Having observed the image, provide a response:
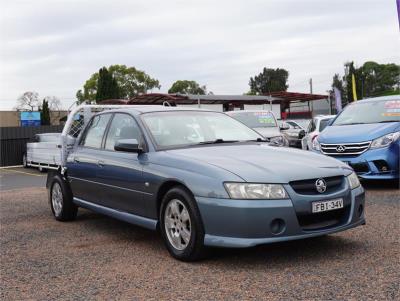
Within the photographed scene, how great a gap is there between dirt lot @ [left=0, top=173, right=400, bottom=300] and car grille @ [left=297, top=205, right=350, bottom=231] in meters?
0.31

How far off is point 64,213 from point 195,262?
126 inches

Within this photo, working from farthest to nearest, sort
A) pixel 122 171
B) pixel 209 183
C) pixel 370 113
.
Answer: pixel 370 113 → pixel 122 171 → pixel 209 183

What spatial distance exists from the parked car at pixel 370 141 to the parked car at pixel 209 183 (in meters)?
3.41

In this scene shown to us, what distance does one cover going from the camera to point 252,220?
170 inches

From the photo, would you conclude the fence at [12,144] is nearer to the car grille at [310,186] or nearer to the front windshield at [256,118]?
the front windshield at [256,118]

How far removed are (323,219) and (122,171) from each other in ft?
7.42

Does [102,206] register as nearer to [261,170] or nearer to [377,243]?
[261,170]

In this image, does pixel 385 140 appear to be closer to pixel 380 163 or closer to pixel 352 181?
pixel 380 163

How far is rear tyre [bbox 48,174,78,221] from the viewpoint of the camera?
24.0ft

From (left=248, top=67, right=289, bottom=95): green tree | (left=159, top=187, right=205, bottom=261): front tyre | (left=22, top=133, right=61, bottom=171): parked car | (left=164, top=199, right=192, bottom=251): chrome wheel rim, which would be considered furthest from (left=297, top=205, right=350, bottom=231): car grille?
(left=248, top=67, right=289, bottom=95): green tree

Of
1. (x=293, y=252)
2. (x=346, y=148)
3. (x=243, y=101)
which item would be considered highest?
(x=243, y=101)

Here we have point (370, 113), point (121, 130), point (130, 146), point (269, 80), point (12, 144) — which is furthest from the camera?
point (269, 80)

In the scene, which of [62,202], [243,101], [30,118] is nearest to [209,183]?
[62,202]

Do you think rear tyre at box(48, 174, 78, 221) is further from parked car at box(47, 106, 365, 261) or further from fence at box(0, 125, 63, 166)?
fence at box(0, 125, 63, 166)
